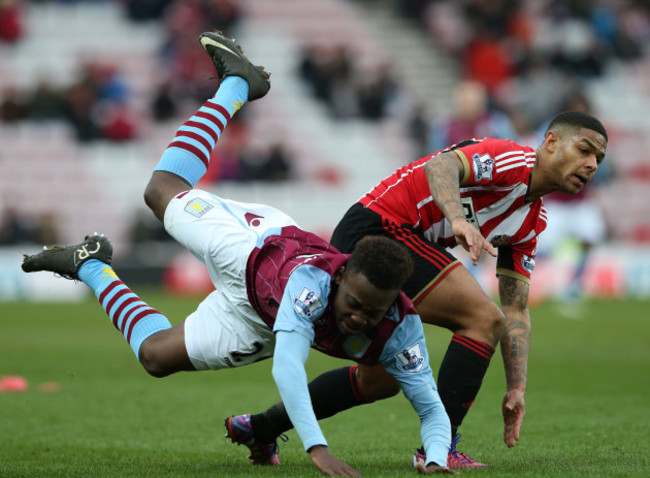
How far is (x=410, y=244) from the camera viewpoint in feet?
17.1

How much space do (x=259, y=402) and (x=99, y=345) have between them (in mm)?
4469

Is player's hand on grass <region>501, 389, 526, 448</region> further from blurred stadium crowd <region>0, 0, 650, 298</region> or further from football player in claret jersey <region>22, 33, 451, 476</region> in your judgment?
blurred stadium crowd <region>0, 0, 650, 298</region>

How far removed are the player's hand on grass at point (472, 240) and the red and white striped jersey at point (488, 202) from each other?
1.86ft

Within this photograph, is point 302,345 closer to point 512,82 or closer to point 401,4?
point 512,82

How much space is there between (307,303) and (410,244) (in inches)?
40.7

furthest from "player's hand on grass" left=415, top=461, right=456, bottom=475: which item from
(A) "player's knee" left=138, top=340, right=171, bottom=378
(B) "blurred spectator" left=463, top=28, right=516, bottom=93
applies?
(B) "blurred spectator" left=463, top=28, right=516, bottom=93

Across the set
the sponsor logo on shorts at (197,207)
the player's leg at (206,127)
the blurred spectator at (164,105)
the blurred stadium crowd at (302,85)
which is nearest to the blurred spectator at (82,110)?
the blurred stadium crowd at (302,85)

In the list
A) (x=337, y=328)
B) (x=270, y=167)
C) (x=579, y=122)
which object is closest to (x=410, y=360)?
(x=337, y=328)

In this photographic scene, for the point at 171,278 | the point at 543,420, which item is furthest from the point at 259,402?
the point at 171,278

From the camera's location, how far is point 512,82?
21656 mm

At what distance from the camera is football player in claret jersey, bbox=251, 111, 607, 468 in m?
4.98

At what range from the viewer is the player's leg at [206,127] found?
18.5ft

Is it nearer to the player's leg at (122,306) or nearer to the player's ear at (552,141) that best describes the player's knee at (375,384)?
the player's leg at (122,306)

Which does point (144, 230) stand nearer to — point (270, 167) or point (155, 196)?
point (270, 167)
